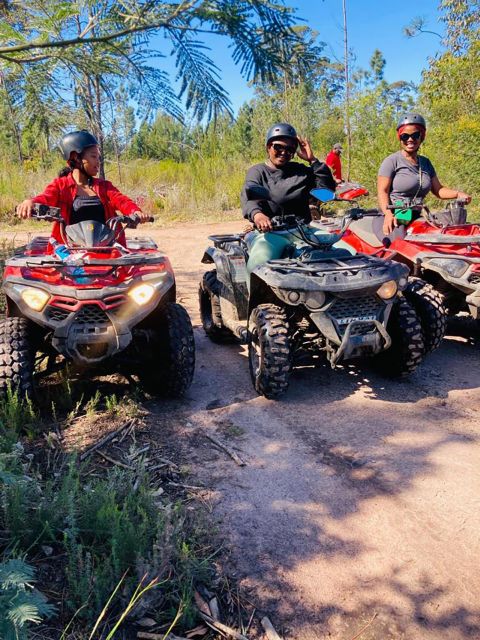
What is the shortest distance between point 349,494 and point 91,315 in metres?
1.87

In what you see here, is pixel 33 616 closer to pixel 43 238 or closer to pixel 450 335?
pixel 43 238

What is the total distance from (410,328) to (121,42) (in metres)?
2.73

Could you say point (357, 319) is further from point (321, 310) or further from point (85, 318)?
point (85, 318)

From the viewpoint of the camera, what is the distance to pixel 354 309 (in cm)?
385

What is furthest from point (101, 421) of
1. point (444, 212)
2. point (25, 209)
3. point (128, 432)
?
point (444, 212)

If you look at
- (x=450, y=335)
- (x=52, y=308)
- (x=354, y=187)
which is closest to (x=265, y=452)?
(x=52, y=308)

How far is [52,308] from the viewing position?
342 cm

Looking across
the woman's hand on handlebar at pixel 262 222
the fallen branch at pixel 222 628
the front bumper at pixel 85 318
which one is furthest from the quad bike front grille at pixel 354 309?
the fallen branch at pixel 222 628

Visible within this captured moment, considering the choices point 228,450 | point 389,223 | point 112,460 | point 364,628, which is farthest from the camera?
point 389,223

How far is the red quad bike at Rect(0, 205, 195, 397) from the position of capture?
3.38 meters

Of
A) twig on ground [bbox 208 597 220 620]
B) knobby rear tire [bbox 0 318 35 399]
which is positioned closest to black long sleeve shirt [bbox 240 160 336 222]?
knobby rear tire [bbox 0 318 35 399]

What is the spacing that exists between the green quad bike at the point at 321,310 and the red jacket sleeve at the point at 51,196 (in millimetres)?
1488

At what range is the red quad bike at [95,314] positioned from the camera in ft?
11.1

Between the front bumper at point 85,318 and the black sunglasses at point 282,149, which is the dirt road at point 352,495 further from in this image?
the black sunglasses at point 282,149
